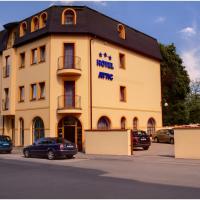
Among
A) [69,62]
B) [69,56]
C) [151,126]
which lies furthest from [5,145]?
[151,126]

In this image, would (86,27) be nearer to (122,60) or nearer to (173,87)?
(122,60)

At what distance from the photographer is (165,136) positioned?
33.4 metres

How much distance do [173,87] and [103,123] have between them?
61.6 ft

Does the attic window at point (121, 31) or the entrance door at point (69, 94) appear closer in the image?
the entrance door at point (69, 94)

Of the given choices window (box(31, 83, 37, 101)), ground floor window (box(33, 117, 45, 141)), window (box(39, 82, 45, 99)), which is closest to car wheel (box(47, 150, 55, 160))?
ground floor window (box(33, 117, 45, 141))

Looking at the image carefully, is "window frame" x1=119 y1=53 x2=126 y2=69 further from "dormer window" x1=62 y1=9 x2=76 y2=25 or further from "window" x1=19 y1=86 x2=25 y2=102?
"window" x1=19 y1=86 x2=25 y2=102

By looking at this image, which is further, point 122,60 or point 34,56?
point 122,60

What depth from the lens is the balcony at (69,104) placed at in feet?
89.2

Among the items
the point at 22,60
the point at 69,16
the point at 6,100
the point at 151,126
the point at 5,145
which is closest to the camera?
the point at 5,145

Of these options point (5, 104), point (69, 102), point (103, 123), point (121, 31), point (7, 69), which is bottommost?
point (103, 123)

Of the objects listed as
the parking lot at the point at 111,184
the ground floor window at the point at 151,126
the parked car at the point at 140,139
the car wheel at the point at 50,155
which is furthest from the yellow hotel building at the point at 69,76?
the parking lot at the point at 111,184

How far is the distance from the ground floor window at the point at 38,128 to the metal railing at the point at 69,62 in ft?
16.3

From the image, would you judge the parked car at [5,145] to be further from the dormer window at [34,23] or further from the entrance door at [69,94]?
the dormer window at [34,23]

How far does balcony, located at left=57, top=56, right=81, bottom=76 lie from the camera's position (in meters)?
27.4
